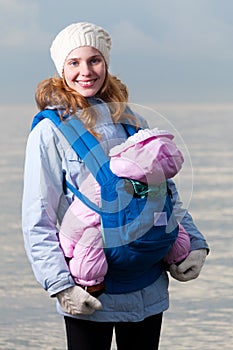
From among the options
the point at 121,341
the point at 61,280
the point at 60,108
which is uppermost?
the point at 60,108

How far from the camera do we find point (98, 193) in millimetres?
2898

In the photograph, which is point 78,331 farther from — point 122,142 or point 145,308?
point 122,142

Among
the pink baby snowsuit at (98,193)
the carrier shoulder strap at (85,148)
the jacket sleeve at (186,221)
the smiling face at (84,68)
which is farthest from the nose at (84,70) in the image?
the jacket sleeve at (186,221)

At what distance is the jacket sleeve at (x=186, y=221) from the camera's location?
3116 millimetres

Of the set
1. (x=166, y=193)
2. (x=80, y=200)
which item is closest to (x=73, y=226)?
(x=80, y=200)

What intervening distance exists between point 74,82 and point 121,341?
2.57 ft

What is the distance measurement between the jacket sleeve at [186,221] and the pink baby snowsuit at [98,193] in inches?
7.4

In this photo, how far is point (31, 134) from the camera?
9.80 feet

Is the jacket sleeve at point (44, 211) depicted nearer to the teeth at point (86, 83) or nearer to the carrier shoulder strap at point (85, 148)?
the carrier shoulder strap at point (85, 148)

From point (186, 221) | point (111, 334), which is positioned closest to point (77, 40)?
point (186, 221)

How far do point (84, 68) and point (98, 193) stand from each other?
14.8 inches

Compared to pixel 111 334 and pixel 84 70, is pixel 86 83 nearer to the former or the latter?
pixel 84 70

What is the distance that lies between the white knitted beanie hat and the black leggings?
0.75 m

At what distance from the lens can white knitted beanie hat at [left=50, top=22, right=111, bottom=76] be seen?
3023 millimetres
